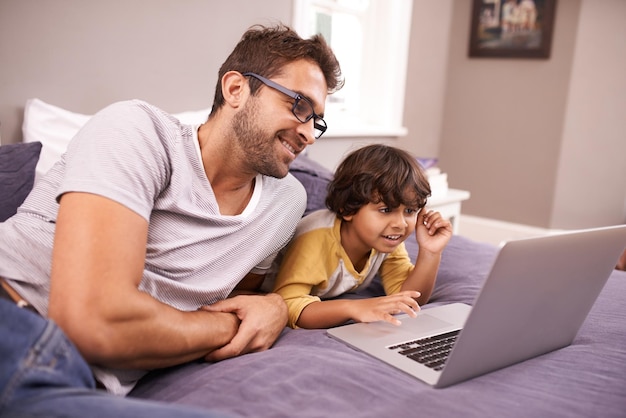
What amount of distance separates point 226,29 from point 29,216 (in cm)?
137

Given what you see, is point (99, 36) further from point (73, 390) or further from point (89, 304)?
point (73, 390)

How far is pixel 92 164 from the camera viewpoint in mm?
936

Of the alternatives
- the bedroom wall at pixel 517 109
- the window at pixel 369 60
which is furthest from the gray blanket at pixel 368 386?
the window at pixel 369 60

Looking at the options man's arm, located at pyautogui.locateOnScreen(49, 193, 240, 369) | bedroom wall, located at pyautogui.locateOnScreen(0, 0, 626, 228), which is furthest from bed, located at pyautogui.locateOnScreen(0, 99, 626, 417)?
bedroom wall, located at pyautogui.locateOnScreen(0, 0, 626, 228)

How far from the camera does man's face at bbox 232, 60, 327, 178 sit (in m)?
1.21

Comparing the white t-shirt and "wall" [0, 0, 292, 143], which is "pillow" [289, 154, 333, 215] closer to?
the white t-shirt

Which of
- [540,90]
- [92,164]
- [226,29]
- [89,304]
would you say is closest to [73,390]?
[89,304]

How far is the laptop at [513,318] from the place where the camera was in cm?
84

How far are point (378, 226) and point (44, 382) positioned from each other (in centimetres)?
90

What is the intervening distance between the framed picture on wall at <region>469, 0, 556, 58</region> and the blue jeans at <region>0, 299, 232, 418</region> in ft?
13.1

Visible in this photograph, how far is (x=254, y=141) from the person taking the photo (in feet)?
3.96

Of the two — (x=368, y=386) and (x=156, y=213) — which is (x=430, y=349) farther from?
(x=156, y=213)

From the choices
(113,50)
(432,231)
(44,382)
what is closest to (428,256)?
(432,231)

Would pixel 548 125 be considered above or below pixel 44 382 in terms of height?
above
